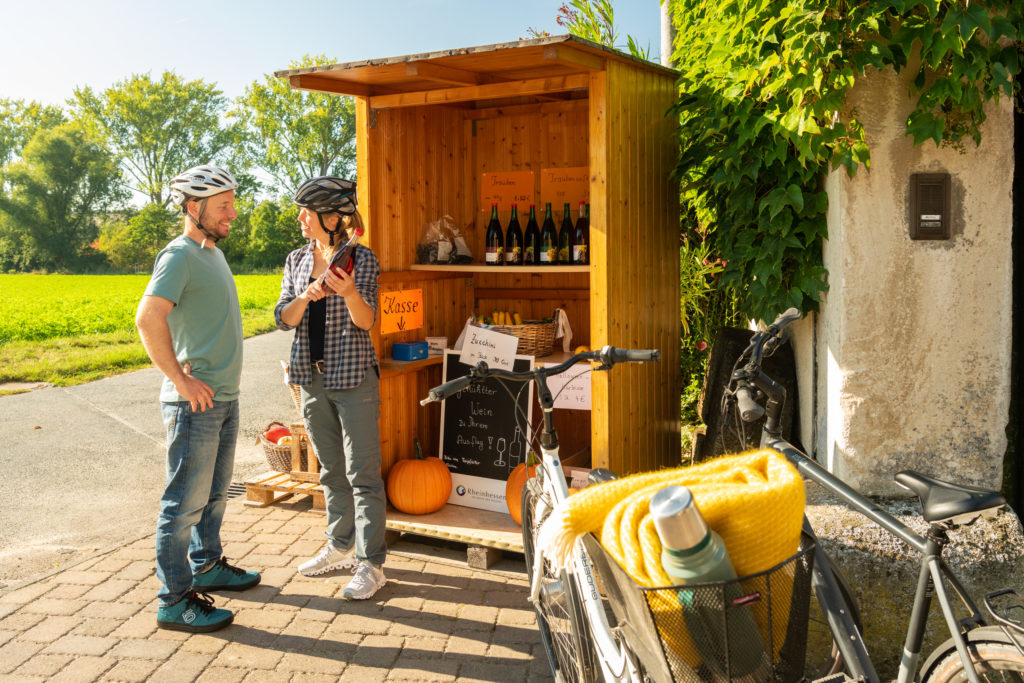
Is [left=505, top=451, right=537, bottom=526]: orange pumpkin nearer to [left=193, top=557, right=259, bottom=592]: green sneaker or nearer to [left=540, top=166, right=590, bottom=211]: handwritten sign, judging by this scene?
[left=193, top=557, right=259, bottom=592]: green sneaker

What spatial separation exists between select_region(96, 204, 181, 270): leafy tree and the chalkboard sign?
4108 cm

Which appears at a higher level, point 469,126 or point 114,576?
point 469,126

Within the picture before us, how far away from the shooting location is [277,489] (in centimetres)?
578

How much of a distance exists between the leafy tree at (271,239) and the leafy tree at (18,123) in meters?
18.2

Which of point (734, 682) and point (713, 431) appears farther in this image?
point (713, 431)

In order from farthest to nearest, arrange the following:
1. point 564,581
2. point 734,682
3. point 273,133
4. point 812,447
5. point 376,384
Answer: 1. point 273,133
2. point 376,384
3. point 812,447
4. point 564,581
5. point 734,682

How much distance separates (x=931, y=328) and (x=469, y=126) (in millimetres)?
3430

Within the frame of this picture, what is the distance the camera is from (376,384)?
14.9 feet

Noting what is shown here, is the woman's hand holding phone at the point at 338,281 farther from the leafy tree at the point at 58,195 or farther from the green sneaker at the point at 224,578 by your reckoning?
the leafy tree at the point at 58,195

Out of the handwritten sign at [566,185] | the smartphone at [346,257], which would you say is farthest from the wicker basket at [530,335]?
the smartphone at [346,257]

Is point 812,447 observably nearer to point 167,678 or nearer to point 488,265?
point 488,265

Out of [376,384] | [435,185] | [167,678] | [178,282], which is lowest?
[167,678]

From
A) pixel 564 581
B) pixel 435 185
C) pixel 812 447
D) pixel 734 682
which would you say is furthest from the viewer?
pixel 435 185

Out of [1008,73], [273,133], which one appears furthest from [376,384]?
[273,133]
